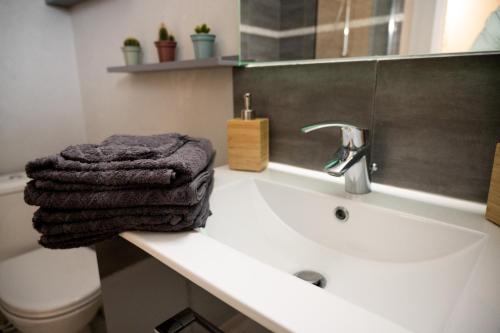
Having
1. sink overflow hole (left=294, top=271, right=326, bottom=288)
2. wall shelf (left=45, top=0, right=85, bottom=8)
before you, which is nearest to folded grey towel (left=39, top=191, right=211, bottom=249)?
sink overflow hole (left=294, top=271, right=326, bottom=288)

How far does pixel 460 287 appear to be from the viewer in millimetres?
463

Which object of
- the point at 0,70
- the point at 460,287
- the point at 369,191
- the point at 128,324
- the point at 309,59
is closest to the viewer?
the point at 460,287

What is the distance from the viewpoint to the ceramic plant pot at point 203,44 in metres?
0.90

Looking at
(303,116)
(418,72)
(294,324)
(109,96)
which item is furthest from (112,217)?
(109,96)

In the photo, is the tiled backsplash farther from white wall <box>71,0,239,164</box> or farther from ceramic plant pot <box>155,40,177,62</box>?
ceramic plant pot <box>155,40,177,62</box>

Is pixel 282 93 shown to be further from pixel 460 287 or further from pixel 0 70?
pixel 0 70

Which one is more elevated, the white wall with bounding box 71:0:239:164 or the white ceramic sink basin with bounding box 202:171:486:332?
the white wall with bounding box 71:0:239:164

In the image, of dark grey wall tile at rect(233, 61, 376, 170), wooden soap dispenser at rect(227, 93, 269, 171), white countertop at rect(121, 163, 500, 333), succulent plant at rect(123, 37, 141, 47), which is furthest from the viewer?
succulent plant at rect(123, 37, 141, 47)

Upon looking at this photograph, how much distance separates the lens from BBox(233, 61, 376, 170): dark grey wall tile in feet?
2.35

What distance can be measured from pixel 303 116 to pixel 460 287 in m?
0.51

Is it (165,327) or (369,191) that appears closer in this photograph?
(165,327)

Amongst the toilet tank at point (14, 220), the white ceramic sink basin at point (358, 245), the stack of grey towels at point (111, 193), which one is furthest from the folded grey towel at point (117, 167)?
the toilet tank at point (14, 220)

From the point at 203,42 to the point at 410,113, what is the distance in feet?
1.96

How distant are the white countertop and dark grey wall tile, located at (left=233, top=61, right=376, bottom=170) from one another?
304mm
